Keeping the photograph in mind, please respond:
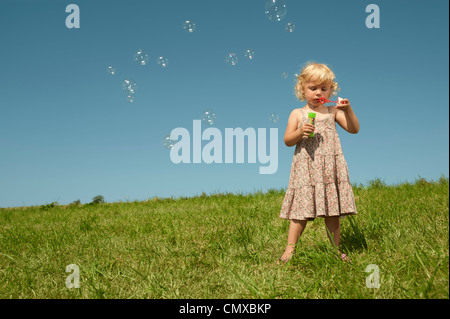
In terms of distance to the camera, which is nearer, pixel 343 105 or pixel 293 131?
pixel 343 105

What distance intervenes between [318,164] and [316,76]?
2.74 ft

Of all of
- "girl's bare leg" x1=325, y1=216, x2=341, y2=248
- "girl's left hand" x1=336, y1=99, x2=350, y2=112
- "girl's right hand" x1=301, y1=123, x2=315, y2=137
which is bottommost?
"girl's bare leg" x1=325, y1=216, x2=341, y2=248

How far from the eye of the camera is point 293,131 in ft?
10.9

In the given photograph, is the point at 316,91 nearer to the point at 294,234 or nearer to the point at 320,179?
the point at 320,179

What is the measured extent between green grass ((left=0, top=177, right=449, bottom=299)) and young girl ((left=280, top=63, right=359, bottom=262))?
0.26 meters

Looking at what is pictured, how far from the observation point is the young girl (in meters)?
3.07

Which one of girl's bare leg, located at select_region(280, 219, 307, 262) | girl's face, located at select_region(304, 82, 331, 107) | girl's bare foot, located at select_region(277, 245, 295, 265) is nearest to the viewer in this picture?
girl's bare foot, located at select_region(277, 245, 295, 265)

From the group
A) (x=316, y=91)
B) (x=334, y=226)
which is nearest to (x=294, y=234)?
(x=334, y=226)

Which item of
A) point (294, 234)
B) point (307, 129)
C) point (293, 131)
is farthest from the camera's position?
point (293, 131)

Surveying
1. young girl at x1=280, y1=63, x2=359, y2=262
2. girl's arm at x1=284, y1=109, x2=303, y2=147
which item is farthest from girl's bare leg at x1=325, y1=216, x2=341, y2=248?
girl's arm at x1=284, y1=109, x2=303, y2=147

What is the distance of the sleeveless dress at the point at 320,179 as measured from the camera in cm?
306

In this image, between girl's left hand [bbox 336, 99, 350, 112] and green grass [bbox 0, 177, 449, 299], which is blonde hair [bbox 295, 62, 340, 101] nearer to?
girl's left hand [bbox 336, 99, 350, 112]
